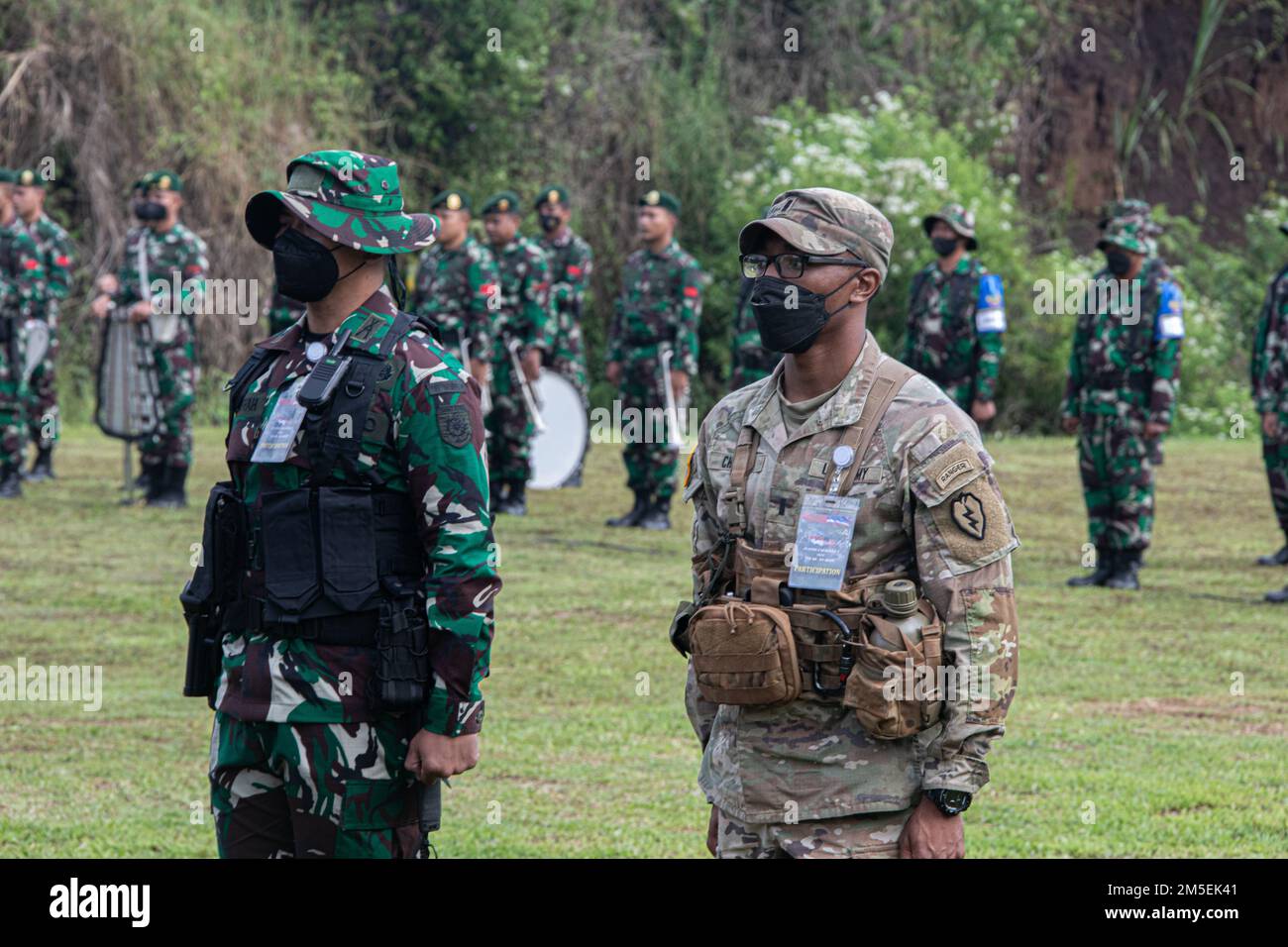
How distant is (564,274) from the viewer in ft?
54.5

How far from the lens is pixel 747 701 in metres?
4.01

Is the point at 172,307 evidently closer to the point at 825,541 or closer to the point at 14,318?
the point at 14,318

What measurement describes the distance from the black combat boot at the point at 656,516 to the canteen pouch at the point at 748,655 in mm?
10356

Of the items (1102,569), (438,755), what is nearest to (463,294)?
(1102,569)

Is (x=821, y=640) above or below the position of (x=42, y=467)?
above

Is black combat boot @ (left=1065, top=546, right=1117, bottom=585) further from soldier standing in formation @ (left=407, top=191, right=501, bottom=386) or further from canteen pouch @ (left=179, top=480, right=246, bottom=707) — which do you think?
canteen pouch @ (left=179, top=480, right=246, bottom=707)

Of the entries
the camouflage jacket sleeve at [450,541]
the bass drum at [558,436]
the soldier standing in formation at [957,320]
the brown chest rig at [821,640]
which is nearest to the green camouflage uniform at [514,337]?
the bass drum at [558,436]

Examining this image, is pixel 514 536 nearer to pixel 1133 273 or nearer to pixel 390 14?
pixel 1133 273

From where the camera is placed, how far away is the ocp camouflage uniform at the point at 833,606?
389cm

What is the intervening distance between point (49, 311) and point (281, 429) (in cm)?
1223

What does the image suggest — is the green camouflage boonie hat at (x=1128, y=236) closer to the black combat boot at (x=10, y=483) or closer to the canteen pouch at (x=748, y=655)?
the canteen pouch at (x=748, y=655)

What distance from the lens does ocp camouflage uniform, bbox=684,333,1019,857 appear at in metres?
3.89

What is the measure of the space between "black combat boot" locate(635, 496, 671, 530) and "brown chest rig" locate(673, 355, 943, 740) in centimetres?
1023

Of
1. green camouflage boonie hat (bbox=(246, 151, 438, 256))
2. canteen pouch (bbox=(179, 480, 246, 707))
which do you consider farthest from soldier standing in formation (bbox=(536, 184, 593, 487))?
canteen pouch (bbox=(179, 480, 246, 707))
